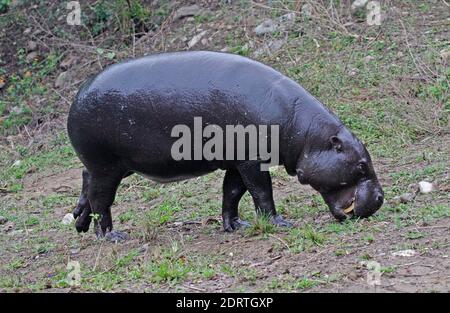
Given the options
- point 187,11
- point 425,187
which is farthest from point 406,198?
point 187,11

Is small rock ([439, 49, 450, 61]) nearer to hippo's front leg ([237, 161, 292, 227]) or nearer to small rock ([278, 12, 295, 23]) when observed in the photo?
small rock ([278, 12, 295, 23])

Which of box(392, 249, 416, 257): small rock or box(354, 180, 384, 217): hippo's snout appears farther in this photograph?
box(354, 180, 384, 217): hippo's snout

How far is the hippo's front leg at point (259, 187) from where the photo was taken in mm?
6650

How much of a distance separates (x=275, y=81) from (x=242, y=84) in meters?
0.25

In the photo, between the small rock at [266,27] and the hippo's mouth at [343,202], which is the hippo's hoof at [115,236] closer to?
the hippo's mouth at [343,202]

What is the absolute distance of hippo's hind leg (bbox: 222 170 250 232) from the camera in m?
7.05

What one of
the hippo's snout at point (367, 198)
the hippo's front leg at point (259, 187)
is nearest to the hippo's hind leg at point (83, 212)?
the hippo's front leg at point (259, 187)

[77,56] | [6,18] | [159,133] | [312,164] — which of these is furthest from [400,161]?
[6,18]

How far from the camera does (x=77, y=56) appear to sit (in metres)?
12.7

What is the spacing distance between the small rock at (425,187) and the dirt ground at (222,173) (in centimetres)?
6

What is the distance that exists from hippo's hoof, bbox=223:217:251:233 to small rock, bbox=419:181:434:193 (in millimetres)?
1437

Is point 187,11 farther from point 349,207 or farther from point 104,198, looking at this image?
point 349,207

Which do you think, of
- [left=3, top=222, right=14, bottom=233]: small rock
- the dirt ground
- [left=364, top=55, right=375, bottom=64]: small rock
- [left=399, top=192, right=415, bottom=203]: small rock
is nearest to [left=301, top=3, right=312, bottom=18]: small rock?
the dirt ground
